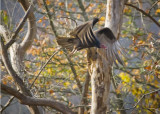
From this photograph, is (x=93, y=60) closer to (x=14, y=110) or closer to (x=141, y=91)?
(x=141, y=91)

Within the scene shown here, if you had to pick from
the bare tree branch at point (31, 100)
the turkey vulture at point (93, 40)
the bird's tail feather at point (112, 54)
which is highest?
the turkey vulture at point (93, 40)

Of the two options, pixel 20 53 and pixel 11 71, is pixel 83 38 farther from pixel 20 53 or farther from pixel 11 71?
pixel 20 53

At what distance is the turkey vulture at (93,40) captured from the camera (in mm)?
1472

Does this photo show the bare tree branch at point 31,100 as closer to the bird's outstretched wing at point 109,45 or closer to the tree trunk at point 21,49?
the tree trunk at point 21,49

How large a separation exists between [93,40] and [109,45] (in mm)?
166

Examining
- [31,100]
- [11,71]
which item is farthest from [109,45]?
[11,71]

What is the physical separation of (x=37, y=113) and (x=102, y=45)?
1177mm

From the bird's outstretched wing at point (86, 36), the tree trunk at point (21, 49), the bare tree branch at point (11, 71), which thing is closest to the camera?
the bird's outstretched wing at point (86, 36)

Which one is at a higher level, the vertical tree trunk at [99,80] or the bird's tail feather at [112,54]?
the bird's tail feather at [112,54]

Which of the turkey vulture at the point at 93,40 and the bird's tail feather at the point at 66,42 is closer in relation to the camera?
the turkey vulture at the point at 93,40

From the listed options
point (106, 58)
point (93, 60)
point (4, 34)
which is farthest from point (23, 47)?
point (106, 58)

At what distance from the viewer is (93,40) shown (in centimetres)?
146

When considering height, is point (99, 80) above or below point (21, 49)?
below

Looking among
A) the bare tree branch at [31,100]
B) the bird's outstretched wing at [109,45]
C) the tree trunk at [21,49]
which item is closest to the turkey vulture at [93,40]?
the bird's outstretched wing at [109,45]
